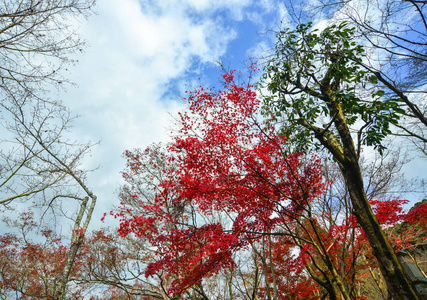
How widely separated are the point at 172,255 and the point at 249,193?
12.4ft

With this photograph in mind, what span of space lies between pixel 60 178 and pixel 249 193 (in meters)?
5.35

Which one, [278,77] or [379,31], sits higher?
[278,77]

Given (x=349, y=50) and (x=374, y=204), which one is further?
(x=374, y=204)

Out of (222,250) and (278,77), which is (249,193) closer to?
(222,250)

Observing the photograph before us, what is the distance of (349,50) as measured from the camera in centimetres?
516

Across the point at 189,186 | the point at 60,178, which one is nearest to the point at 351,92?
the point at 189,186

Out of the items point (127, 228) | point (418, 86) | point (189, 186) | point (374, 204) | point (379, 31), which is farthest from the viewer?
point (374, 204)

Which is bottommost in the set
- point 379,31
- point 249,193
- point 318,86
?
point 249,193

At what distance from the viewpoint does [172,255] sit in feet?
26.8

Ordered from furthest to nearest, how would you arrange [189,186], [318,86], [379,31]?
[189,186]
[318,86]
[379,31]

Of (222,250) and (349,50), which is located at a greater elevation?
(349,50)

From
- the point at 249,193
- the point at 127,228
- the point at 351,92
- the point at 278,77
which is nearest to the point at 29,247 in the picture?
the point at 127,228

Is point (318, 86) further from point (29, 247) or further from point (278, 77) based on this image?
point (29, 247)

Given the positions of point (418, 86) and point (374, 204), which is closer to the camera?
point (418, 86)
